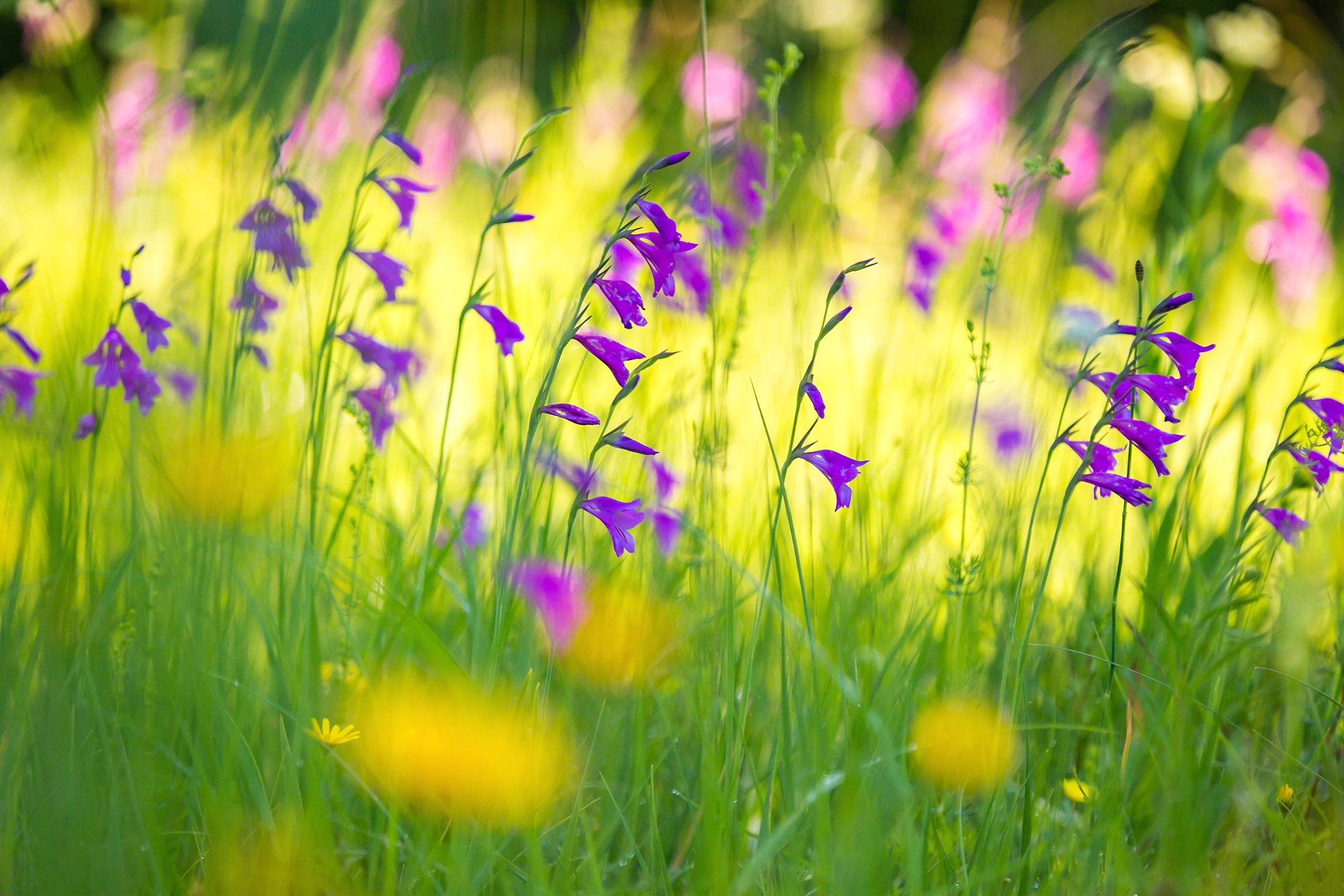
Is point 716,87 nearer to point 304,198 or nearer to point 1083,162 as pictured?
point 1083,162

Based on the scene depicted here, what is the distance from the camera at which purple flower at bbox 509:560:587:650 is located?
3.76 feet

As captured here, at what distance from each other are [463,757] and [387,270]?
774 millimetres

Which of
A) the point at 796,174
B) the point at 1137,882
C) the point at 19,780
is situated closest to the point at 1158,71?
the point at 796,174

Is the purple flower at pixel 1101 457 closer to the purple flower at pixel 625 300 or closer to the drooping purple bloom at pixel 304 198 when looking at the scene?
the purple flower at pixel 625 300

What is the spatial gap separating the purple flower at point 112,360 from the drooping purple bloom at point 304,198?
301 mm

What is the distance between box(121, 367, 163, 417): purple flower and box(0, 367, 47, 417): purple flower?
0.57ft

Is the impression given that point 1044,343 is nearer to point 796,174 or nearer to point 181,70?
point 796,174

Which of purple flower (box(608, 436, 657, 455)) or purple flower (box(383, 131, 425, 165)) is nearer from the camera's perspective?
purple flower (box(608, 436, 657, 455))

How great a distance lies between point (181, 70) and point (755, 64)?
110 cm

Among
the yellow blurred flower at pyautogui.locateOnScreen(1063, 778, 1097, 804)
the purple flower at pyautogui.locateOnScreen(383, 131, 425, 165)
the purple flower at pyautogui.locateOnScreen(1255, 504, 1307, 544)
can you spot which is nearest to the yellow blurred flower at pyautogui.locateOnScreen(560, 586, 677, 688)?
the yellow blurred flower at pyautogui.locateOnScreen(1063, 778, 1097, 804)

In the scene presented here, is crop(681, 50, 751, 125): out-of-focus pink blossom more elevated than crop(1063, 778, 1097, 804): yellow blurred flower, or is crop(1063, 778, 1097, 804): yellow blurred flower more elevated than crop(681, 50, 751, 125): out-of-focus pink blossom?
crop(681, 50, 751, 125): out-of-focus pink blossom

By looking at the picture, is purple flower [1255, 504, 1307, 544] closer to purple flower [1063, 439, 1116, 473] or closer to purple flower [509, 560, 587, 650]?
A: purple flower [1063, 439, 1116, 473]

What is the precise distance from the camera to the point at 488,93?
12.6 feet

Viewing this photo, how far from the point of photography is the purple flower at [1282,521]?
123 centimetres
